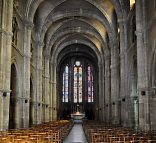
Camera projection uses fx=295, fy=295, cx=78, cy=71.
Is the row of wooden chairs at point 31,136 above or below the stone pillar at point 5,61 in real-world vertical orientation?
below

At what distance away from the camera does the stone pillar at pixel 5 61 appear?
81.7 feet

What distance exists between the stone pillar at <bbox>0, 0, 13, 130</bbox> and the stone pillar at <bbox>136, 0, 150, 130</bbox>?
1135 cm

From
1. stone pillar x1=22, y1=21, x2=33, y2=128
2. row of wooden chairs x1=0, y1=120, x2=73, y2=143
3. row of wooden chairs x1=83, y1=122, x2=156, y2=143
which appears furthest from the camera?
stone pillar x1=22, y1=21, x2=33, y2=128

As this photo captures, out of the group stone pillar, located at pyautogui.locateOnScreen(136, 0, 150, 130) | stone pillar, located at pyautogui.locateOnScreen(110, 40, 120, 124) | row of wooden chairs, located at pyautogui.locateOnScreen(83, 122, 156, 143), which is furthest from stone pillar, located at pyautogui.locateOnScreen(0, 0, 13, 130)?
stone pillar, located at pyautogui.locateOnScreen(110, 40, 120, 124)

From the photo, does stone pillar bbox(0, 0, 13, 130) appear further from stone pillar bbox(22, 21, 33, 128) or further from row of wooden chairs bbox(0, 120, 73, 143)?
stone pillar bbox(22, 21, 33, 128)

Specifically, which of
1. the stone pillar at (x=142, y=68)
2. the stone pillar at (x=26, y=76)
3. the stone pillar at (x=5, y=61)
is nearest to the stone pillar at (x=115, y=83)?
the stone pillar at (x=26, y=76)

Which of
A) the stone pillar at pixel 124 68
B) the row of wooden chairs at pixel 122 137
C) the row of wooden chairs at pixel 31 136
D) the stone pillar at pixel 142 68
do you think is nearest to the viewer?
the row of wooden chairs at pixel 122 137

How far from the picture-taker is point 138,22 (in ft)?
83.9

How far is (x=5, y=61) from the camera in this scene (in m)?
25.6

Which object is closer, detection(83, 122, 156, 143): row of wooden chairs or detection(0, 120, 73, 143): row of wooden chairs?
detection(83, 122, 156, 143): row of wooden chairs

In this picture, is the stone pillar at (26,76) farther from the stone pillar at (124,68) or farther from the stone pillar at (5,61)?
the stone pillar at (124,68)

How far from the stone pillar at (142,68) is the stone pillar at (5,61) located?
11.3m

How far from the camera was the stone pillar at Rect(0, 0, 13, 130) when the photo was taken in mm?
24906

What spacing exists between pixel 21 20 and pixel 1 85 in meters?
11.4
